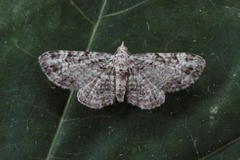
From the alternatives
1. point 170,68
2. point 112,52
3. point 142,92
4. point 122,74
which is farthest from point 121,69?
point 170,68

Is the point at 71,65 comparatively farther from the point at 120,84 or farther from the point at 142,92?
the point at 142,92

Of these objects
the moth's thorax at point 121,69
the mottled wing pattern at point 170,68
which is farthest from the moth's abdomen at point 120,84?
the mottled wing pattern at point 170,68

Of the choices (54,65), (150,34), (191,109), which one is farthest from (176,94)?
(54,65)

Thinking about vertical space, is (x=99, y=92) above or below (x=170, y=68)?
below

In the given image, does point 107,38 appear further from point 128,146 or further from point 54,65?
point 128,146

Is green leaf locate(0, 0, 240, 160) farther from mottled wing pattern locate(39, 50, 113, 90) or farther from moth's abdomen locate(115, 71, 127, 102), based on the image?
moth's abdomen locate(115, 71, 127, 102)

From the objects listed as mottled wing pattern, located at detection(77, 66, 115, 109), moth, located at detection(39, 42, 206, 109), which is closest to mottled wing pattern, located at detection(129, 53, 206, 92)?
moth, located at detection(39, 42, 206, 109)

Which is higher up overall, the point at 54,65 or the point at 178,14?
the point at 178,14
